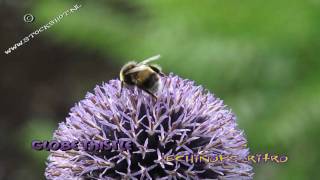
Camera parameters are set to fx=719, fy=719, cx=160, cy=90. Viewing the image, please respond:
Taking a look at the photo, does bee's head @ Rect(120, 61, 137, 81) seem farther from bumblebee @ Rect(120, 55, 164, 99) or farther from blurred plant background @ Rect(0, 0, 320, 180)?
blurred plant background @ Rect(0, 0, 320, 180)

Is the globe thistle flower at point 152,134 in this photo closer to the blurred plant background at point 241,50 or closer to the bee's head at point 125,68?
the bee's head at point 125,68

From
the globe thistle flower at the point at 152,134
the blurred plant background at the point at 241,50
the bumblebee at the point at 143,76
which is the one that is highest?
the blurred plant background at the point at 241,50

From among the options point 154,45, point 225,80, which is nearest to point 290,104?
point 225,80

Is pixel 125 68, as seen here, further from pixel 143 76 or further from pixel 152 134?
pixel 152 134

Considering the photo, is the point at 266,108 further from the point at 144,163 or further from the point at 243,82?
the point at 144,163

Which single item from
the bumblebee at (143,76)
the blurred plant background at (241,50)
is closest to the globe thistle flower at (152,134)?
the bumblebee at (143,76)

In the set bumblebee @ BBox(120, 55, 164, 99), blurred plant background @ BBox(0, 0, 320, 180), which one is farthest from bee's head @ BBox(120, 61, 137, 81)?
blurred plant background @ BBox(0, 0, 320, 180)

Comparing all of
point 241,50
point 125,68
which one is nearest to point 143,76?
point 125,68
